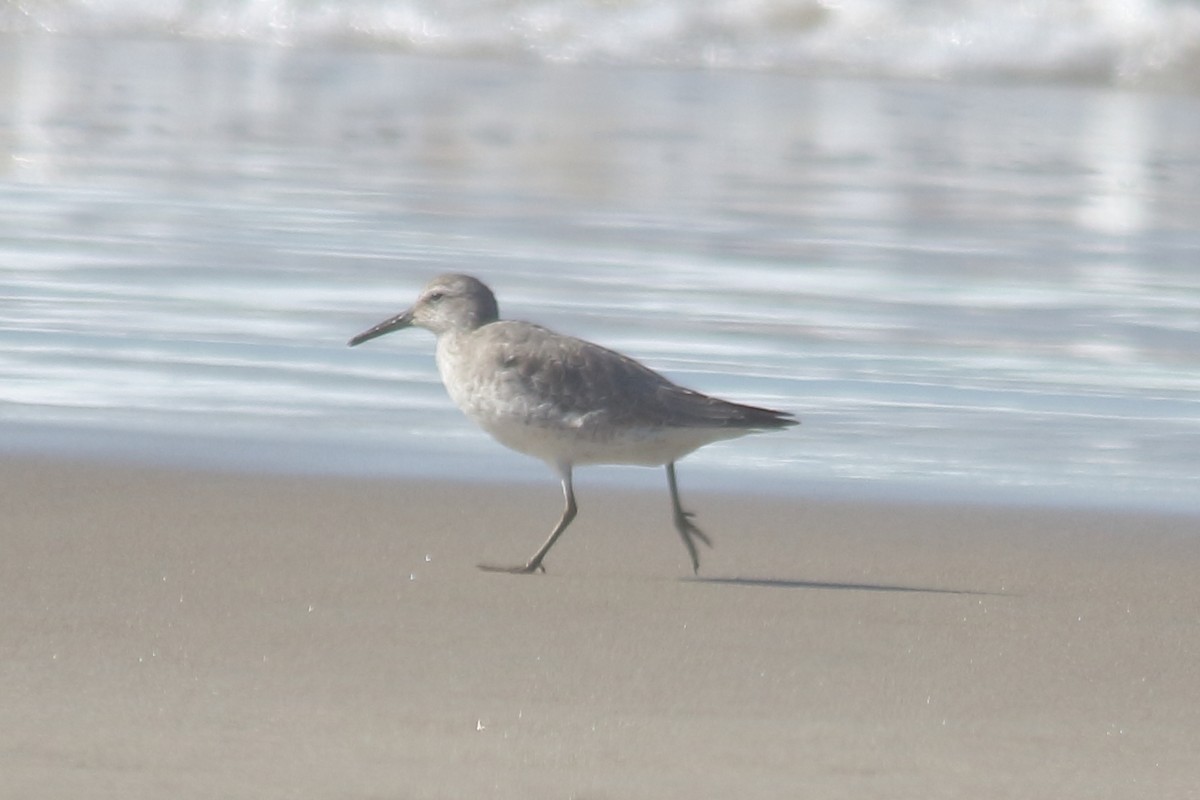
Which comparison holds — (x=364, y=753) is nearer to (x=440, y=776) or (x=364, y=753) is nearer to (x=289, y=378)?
(x=440, y=776)

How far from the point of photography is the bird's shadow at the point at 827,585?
4613 mm

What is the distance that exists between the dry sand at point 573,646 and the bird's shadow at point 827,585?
0.01 m

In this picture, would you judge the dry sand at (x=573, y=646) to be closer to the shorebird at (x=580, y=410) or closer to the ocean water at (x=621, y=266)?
the shorebird at (x=580, y=410)

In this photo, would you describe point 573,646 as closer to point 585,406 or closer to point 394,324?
point 585,406

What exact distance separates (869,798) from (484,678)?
0.83 metres

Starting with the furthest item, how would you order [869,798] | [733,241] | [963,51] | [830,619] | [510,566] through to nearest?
[963,51] → [733,241] → [510,566] → [830,619] → [869,798]

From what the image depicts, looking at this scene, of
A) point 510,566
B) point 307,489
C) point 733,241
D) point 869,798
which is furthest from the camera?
point 733,241

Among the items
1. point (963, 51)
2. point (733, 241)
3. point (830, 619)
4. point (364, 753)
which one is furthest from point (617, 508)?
point (963, 51)

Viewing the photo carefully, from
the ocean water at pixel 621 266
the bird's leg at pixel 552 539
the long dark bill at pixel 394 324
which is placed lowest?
the ocean water at pixel 621 266

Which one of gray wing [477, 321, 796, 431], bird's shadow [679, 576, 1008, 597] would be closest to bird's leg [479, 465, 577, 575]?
gray wing [477, 321, 796, 431]

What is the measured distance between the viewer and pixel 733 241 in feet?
31.8

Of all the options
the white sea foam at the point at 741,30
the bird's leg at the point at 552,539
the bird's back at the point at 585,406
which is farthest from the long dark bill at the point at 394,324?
the white sea foam at the point at 741,30

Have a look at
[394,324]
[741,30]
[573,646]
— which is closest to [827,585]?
[573,646]

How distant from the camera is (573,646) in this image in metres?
4.08
